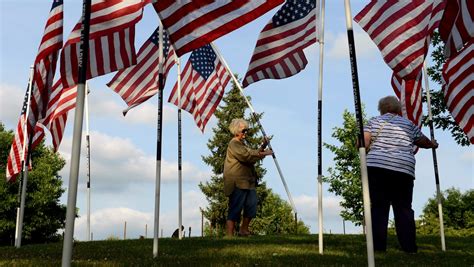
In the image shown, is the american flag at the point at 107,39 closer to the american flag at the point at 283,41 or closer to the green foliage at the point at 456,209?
the american flag at the point at 283,41

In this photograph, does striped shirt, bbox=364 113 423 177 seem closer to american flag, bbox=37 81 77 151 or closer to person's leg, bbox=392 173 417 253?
person's leg, bbox=392 173 417 253

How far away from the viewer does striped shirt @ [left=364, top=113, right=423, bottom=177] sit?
8.51 meters

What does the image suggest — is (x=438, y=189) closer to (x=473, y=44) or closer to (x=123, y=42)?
(x=473, y=44)

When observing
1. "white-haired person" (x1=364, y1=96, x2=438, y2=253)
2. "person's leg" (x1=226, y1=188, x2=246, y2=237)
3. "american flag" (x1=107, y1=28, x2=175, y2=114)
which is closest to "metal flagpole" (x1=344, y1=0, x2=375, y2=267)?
"white-haired person" (x1=364, y1=96, x2=438, y2=253)

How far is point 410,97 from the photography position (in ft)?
A: 37.6

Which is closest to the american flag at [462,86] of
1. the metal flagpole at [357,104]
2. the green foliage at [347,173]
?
the metal flagpole at [357,104]

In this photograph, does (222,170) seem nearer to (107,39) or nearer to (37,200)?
(37,200)

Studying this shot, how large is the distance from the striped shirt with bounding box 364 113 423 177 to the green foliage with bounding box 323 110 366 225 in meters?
29.4

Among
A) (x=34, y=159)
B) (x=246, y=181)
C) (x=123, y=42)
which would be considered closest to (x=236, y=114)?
(x=34, y=159)

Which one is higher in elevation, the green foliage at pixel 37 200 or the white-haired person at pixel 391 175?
the green foliage at pixel 37 200

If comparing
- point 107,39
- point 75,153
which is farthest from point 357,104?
point 107,39

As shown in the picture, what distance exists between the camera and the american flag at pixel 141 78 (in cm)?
1232

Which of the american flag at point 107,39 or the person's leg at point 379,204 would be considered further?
the person's leg at point 379,204

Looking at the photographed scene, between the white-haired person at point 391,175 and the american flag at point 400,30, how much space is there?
1.98m
